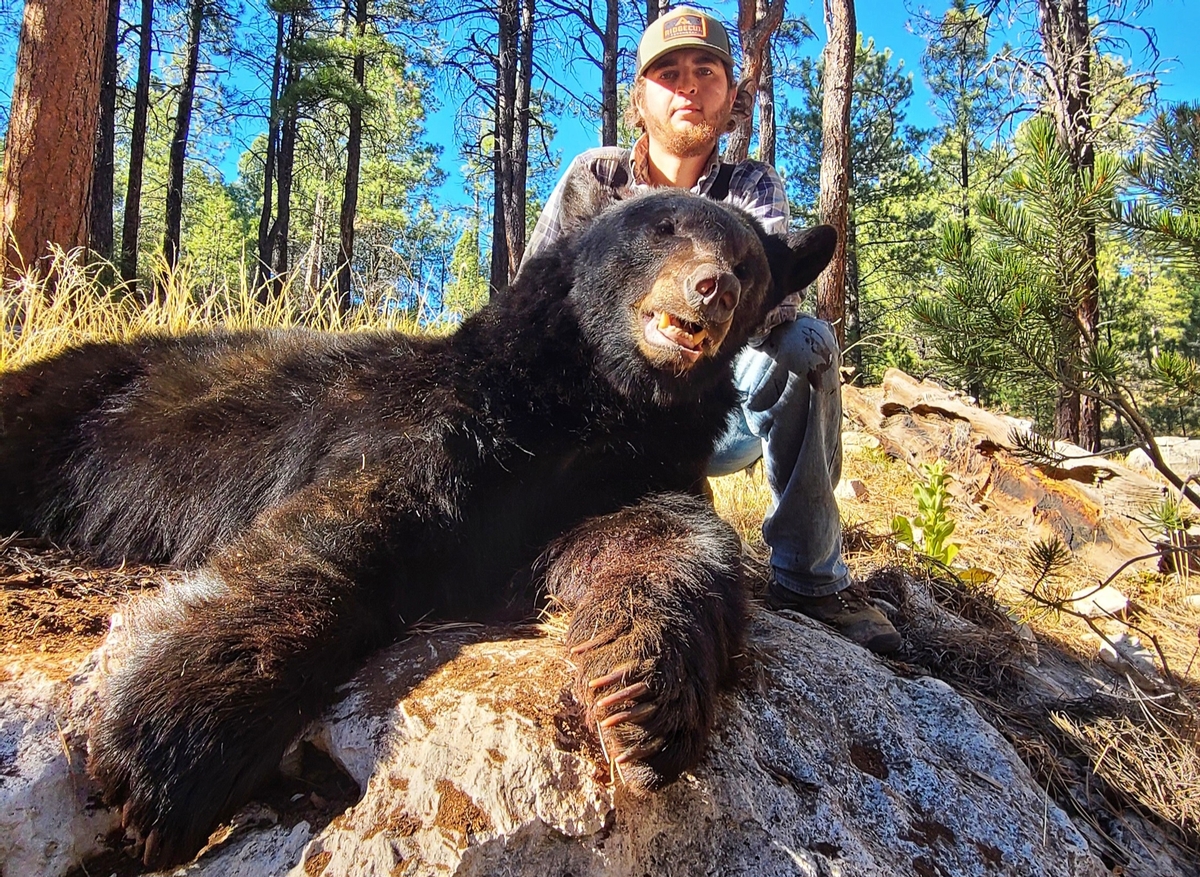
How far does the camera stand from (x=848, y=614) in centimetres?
284

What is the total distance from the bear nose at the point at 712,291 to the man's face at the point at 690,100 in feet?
4.69

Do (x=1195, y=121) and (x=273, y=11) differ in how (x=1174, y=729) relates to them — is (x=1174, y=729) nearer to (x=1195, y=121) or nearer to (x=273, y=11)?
(x=1195, y=121)

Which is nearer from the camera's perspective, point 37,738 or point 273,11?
point 37,738

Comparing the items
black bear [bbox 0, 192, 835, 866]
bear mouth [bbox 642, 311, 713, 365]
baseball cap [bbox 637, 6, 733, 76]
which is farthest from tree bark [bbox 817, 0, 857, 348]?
bear mouth [bbox 642, 311, 713, 365]

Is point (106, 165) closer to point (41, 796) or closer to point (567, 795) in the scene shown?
point (41, 796)

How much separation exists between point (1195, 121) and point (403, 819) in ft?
12.2

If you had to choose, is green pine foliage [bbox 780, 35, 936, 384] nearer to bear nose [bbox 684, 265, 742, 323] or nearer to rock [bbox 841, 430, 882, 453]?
rock [bbox 841, 430, 882, 453]

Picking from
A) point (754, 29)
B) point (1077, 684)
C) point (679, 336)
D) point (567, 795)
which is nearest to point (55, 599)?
point (567, 795)

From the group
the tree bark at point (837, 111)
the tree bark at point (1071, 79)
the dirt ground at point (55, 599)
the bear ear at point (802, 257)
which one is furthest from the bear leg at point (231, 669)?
the tree bark at point (837, 111)

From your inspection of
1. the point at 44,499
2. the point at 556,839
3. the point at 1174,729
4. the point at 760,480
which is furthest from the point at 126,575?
the point at 760,480

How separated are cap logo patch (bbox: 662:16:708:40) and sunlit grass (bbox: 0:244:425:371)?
2.24 metres

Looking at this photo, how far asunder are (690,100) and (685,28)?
1.11 feet

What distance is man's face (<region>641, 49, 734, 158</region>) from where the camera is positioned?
10.9 ft

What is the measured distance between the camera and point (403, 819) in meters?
1.36
